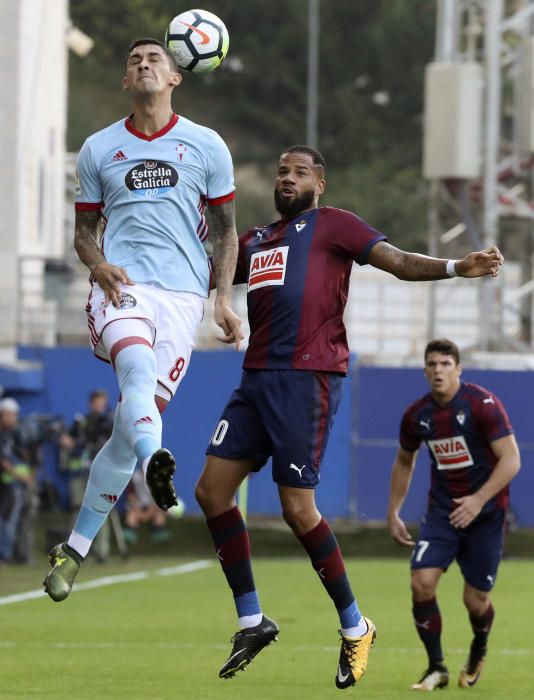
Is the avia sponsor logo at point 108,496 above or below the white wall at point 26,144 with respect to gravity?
below

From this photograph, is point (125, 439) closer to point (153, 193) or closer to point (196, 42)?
point (153, 193)

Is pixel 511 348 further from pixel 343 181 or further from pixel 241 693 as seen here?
pixel 343 181

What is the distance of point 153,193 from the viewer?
8695 mm

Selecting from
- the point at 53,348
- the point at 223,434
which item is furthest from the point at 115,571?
the point at 223,434

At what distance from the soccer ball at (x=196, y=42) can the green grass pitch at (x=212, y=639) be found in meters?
3.98

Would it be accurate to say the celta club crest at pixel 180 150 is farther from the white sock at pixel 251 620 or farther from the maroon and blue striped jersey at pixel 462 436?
the maroon and blue striped jersey at pixel 462 436

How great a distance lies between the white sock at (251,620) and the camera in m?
9.04

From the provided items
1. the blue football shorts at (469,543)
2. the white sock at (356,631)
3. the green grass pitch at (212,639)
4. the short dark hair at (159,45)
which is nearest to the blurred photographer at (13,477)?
the green grass pitch at (212,639)

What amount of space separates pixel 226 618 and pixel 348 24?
46242mm

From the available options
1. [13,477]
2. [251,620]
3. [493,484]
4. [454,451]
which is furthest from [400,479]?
[13,477]

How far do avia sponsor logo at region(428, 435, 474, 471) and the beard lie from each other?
11.8 ft

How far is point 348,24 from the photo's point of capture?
61375 millimetres

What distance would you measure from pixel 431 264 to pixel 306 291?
719 millimetres

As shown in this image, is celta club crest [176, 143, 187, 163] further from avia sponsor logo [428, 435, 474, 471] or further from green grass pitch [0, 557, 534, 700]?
avia sponsor logo [428, 435, 474, 471]
